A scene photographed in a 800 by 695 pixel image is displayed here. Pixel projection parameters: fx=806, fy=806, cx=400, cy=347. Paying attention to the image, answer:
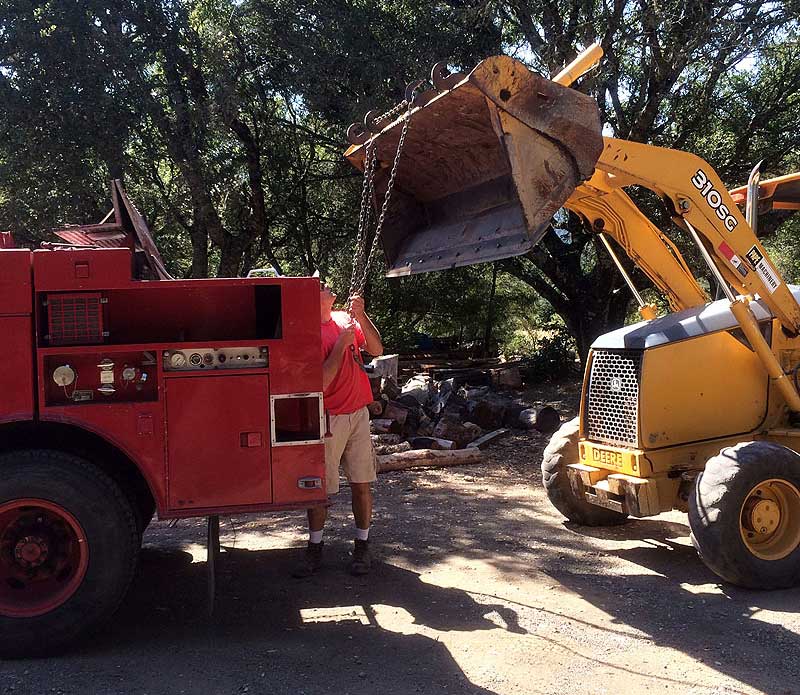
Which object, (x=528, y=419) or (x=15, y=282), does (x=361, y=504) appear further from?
(x=528, y=419)

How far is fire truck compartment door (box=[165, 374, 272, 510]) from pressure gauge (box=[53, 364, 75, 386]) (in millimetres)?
466

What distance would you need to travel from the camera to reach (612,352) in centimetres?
586

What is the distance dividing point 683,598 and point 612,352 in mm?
1754

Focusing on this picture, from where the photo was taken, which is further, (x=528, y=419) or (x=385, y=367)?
(x=385, y=367)

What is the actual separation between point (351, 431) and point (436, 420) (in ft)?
18.6

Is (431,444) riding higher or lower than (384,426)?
lower

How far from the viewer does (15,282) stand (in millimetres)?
3928

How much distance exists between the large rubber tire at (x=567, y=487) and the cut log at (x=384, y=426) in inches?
154

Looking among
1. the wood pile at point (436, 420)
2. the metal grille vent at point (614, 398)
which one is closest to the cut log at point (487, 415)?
the wood pile at point (436, 420)

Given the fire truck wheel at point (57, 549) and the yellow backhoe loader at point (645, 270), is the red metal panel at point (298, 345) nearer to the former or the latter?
the fire truck wheel at point (57, 549)

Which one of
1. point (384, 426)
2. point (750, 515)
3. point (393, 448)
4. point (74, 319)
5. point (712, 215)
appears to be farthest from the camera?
point (384, 426)

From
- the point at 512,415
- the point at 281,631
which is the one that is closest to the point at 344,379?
the point at 281,631

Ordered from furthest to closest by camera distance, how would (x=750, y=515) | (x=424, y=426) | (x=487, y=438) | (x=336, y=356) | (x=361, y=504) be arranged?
(x=424, y=426) → (x=487, y=438) → (x=361, y=504) → (x=750, y=515) → (x=336, y=356)

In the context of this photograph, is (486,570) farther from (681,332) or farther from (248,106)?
(248,106)
